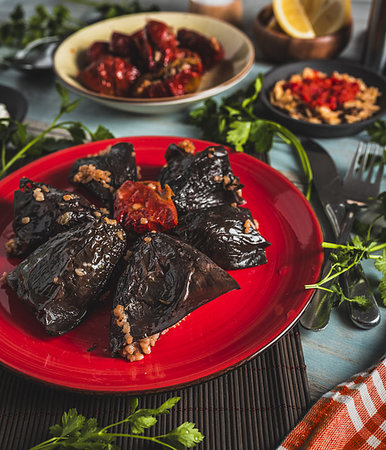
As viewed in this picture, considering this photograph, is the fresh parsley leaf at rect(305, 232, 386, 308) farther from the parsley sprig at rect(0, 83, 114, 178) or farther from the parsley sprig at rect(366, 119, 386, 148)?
the parsley sprig at rect(0, 83, 114, 178)

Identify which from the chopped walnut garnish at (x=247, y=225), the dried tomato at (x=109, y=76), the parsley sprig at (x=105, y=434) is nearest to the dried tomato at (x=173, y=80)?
the dried tomato at (x=109, y=76)

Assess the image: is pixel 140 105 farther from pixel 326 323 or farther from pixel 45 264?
pixel 326 323

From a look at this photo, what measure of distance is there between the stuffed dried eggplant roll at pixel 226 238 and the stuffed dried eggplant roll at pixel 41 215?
53 cm

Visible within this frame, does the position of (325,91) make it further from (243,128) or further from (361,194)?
(361,194)

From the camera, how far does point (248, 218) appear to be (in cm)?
252

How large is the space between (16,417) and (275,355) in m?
1.23

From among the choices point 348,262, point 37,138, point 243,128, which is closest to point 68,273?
point 348,262

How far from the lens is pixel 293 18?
4.54 meters

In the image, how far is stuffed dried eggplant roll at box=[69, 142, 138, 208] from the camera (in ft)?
9.00

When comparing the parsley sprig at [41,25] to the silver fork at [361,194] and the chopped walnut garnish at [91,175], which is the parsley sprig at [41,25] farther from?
the silver fork at [361,194]

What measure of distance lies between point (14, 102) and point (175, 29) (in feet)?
5.97

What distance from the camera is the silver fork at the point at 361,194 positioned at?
2354mm

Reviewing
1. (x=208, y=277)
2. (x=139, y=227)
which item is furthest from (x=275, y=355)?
(x=139, y=227)

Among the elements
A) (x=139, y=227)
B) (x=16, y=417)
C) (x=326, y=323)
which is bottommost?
(x=16, y=417)
